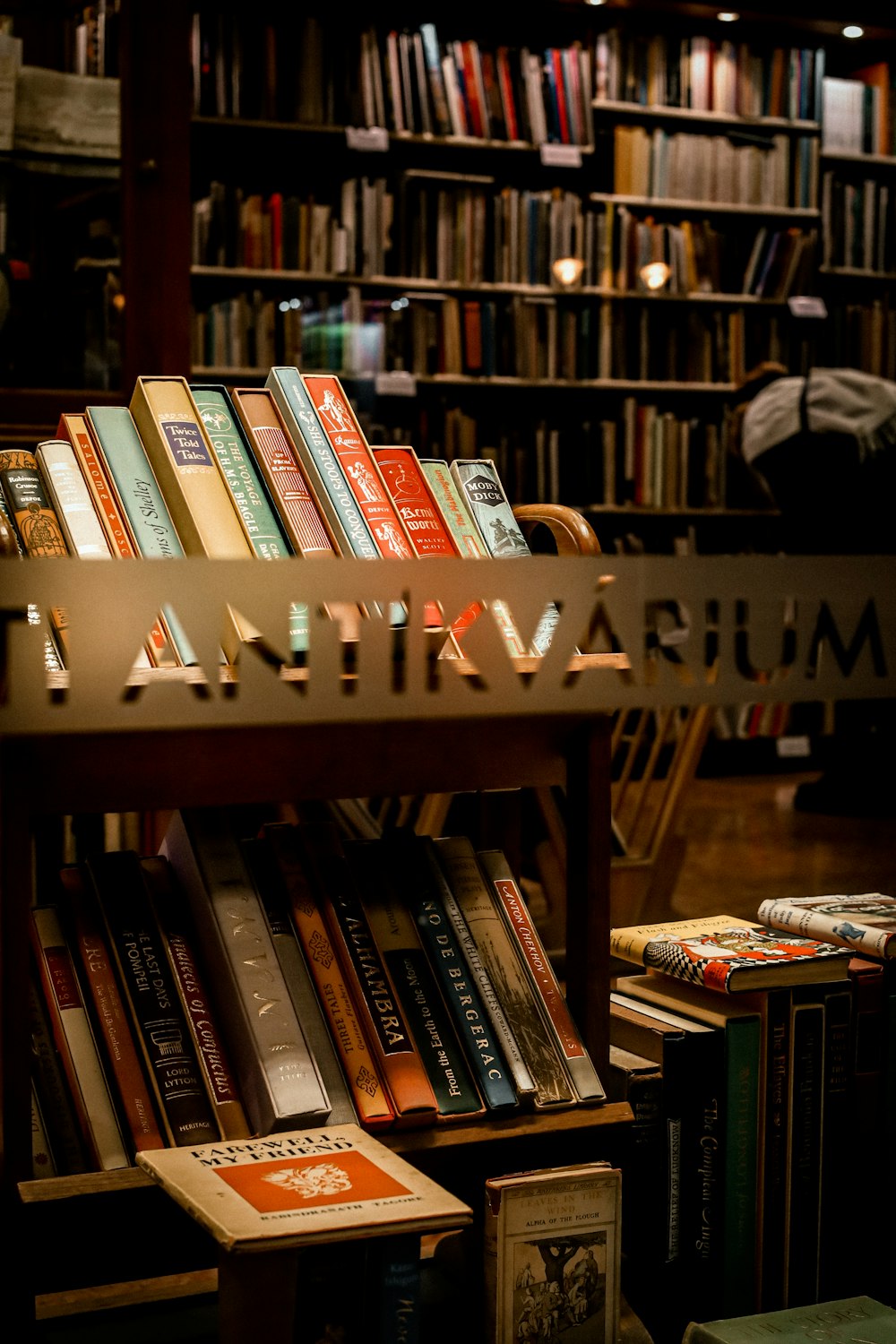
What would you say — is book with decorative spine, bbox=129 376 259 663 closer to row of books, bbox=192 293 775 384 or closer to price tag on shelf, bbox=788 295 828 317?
row of books, bbox=192 293 775 384

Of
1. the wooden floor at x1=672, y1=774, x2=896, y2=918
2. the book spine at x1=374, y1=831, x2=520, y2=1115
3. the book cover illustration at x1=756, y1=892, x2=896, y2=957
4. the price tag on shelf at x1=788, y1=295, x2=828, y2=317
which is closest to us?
the book spine at x1=374, y1=831, x2=520, y2=1115

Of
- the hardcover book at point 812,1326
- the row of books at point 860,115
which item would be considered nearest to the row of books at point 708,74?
the row of books at point 860,115

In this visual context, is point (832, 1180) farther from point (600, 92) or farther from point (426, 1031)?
point (600, 92)

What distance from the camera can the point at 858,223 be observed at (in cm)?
571

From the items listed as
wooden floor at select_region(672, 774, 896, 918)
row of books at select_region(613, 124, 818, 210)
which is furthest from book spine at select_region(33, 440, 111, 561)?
row of books at select_region(613, 124, 818, 210)

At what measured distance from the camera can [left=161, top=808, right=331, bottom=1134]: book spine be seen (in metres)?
1.25

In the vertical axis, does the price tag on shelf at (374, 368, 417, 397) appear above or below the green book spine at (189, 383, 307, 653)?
above

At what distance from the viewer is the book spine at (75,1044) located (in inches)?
49.3

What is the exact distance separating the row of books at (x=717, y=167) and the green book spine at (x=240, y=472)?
427 centimetres

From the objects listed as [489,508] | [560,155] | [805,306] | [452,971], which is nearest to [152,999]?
[452,971]

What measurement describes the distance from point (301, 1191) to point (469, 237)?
14.4 ft

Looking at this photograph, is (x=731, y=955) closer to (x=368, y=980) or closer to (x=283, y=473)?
(x=368, y=980)

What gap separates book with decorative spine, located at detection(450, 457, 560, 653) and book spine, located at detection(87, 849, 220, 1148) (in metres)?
0.47

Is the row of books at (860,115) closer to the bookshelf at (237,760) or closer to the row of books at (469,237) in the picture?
the row of books at (469,237)
